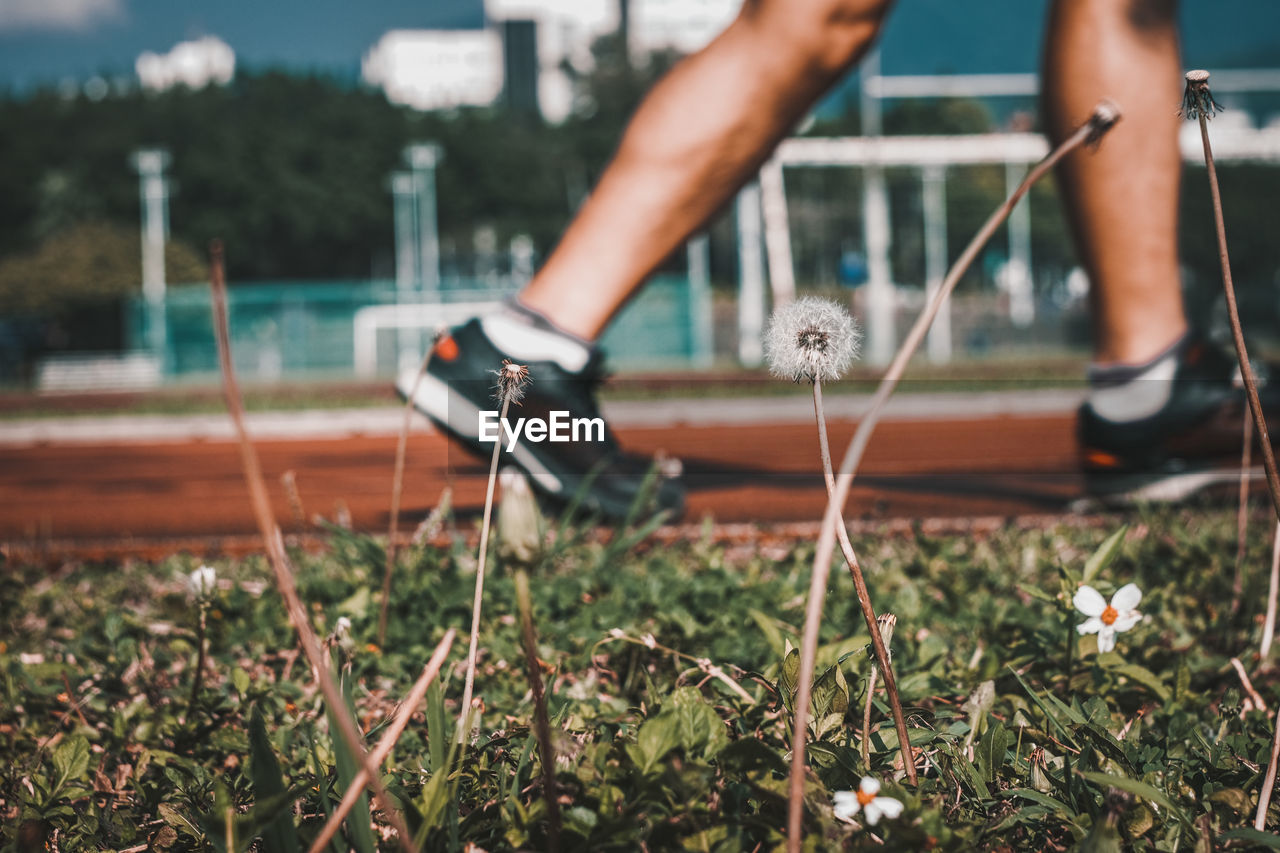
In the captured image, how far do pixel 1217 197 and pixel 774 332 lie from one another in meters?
0.35

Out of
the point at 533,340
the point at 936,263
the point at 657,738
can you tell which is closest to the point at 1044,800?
the point at 657,738

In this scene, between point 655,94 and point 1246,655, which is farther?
point 655,94

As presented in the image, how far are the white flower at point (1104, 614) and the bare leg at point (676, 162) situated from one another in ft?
3.87

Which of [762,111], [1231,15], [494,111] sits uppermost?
[494,111]

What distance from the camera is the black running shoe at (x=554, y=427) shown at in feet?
6.79

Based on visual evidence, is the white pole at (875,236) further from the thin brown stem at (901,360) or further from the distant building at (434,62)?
the distant building at (434,62)

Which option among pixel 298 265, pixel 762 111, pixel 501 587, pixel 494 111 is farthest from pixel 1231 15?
pixel 494 111

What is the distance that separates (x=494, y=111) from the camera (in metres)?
67.6

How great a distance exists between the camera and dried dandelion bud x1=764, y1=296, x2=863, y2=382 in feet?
2.50

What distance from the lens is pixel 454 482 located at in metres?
2.64

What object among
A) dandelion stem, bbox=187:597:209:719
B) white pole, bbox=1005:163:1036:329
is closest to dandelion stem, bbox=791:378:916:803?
dandelion stem, bbox=187:597:209:719

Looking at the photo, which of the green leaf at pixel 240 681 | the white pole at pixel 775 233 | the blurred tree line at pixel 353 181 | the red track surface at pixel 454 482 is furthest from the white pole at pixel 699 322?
the green leaf at pixel 240 681

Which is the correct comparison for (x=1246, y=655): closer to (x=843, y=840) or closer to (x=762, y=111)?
(x=843, y=840)

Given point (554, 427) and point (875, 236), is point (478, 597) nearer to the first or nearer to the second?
point (554, 427)
